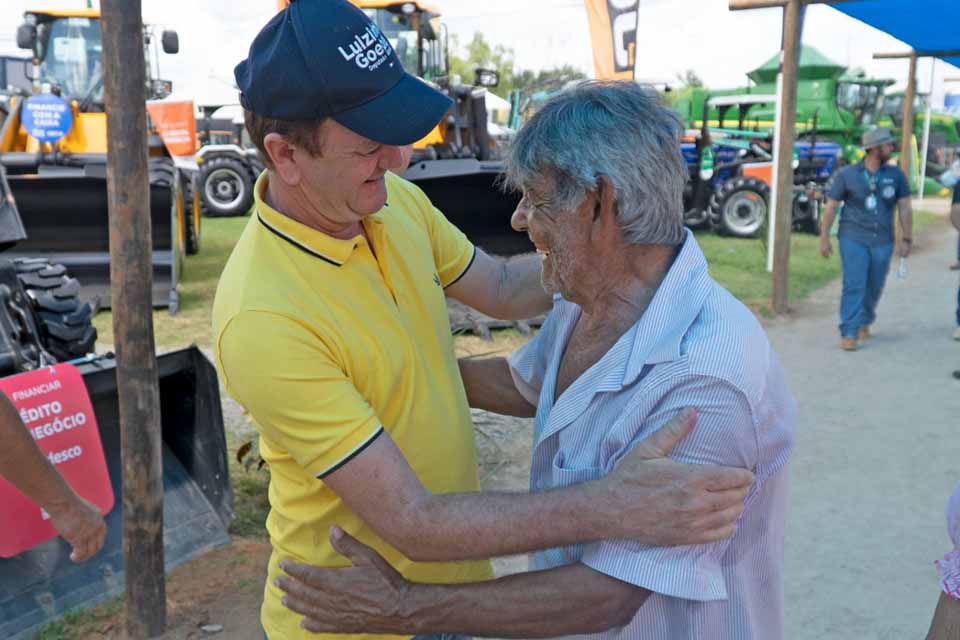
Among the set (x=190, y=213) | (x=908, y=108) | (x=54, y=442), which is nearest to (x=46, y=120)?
(x=190, y=213)

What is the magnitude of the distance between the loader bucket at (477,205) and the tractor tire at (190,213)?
349cm

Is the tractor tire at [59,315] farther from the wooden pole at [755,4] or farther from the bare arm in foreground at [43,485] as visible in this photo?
the wooden pole at [755,4]

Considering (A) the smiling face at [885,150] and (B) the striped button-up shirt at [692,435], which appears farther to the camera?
(A) the smiling face at [885,150]

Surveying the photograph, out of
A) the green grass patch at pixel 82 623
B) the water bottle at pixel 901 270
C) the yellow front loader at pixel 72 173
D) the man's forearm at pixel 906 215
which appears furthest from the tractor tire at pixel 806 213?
the green grass patch at pixel 82 623

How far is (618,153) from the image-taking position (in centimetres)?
141

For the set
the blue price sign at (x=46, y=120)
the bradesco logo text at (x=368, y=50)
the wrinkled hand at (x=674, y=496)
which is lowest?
the wrinkled hand at (x=674, y=496)

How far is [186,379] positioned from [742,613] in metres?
3.15

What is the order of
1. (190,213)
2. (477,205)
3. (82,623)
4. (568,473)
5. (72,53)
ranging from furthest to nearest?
(190,213) < (72,53) < (477,205) < (82,623) < (568,473)

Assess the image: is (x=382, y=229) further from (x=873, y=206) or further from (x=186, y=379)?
(x=873, y=206)

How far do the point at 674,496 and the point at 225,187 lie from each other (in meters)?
16.3

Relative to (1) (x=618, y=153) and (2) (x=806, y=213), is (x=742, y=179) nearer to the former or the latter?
(2) (x=806, y=213)

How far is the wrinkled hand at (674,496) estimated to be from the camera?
51.2 inches

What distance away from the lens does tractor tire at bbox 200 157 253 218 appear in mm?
16422

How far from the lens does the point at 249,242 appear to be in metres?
1.60
